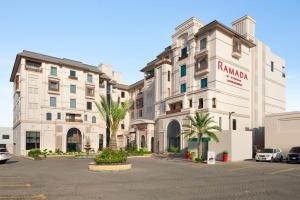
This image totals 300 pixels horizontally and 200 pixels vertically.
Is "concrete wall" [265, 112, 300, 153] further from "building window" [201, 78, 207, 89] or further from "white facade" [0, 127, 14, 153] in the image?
"white facade" [0, 127, 14, 153]

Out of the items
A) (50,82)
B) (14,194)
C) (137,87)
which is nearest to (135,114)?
(137,87)

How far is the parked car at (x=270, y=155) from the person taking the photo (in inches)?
1340

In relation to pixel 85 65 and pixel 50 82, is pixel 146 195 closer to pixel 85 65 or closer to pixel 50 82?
pixel 50 82

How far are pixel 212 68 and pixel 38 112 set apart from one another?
121 ft

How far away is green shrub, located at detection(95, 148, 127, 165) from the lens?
24.1 meters

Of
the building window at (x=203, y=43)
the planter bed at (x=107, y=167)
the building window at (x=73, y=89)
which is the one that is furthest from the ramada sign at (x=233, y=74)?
the building window at (x=73, y=89)

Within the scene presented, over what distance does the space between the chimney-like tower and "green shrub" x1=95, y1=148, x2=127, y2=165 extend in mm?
38988

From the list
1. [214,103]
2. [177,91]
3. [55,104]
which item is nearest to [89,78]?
[55,104]

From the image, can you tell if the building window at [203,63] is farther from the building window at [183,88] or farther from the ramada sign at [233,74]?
the building window at [183,88]

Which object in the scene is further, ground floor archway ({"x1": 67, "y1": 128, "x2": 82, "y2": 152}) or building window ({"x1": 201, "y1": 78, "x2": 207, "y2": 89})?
ground floor archway ({"x1": 67, "y1": 128, "x2": 82, "y2": 152})

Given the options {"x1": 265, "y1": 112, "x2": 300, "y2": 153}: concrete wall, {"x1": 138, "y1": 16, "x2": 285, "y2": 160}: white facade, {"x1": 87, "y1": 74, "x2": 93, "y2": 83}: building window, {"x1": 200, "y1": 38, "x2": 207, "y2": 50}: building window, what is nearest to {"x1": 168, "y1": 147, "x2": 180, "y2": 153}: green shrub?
{"x1": 138, "y1": 16, "x2": 285, "y2": 160}: white facade

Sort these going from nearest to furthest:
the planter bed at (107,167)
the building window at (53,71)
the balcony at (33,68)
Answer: the planter bed at (107,167) < the balcony at (33,68) < the building window at (53,71)

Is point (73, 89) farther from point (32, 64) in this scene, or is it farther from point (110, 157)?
point (110, 157)

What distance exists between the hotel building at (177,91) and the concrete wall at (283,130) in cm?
372
